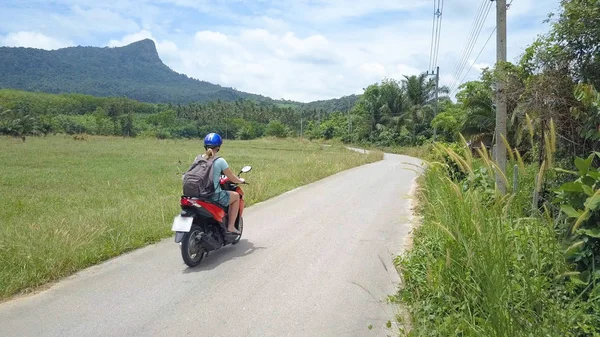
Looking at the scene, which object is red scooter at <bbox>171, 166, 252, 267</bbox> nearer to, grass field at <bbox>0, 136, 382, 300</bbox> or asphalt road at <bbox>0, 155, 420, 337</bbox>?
asphalt road at <bbox>0, 155, 420, 337</bbox>

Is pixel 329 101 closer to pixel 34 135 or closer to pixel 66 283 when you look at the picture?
pixel 34 135

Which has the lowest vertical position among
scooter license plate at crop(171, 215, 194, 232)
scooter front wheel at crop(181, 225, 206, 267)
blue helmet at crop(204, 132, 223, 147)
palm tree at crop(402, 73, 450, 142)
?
scooter front wheel at crop(181, 225, 206, 267)

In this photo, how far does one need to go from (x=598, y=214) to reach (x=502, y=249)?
1037 mm

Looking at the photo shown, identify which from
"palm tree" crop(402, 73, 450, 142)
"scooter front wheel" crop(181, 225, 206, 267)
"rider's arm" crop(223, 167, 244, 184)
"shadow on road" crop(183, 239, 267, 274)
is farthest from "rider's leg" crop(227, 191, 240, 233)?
"palm tree" crop(402, 73, 450, 142)

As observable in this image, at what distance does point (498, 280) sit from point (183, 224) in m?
3.71

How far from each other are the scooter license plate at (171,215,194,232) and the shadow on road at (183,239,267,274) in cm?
51

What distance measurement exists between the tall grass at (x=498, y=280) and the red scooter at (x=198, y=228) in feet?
8.65

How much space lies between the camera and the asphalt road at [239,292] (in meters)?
3.70

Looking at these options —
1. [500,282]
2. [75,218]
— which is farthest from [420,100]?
[500,282]

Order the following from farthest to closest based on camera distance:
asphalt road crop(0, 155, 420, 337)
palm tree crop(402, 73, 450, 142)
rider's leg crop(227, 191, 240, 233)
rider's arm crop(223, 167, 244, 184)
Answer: palm tree crop(402, 73, 450, 142)
rider's leg crop(227, 191, 240, 233)
rider's arm crop(223, 167, 244, 184)
asphalt road crop(0, 155, 420, 337)

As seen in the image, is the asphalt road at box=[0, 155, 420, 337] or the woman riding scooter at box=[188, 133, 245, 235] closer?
the asphalt road at box=[0, 155, 420, 337]

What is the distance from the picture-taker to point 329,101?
151 meters

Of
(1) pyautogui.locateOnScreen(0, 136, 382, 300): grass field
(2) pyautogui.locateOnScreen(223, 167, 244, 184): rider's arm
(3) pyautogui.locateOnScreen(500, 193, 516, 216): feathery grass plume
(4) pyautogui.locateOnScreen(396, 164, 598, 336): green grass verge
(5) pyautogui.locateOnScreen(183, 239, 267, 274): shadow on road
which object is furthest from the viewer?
(2) pyautogui.locateOnScreen(223, 167, 244, 184): rider's arm

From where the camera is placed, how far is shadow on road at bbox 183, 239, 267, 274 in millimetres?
5344
